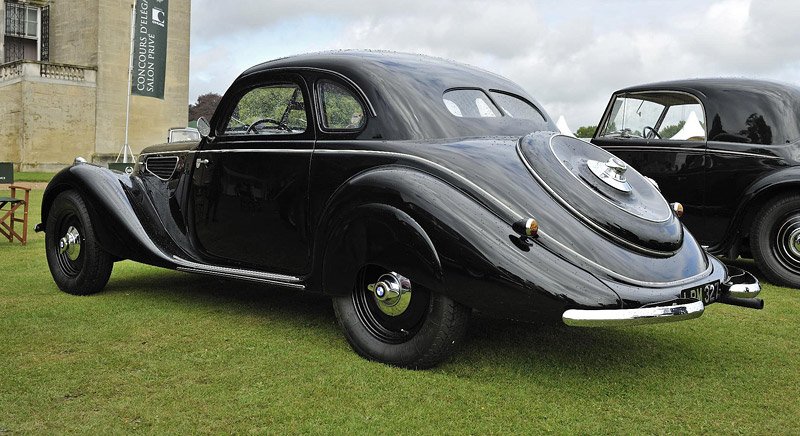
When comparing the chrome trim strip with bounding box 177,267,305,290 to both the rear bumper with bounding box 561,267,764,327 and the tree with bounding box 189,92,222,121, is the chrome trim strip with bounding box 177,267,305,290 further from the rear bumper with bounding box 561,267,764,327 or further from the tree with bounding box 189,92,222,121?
the tree with bounding box 189,92,222,121

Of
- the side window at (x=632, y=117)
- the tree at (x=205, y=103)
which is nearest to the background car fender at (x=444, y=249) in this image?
the side window at (x=632, y=117)

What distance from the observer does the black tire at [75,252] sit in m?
5.25

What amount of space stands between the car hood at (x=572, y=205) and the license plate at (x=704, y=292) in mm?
78

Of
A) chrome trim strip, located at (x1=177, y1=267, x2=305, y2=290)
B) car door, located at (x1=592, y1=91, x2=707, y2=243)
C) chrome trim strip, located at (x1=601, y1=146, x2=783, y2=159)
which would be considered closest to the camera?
chrome trim strip, located at (x1=177, y1=267, x2=305, y2=290)

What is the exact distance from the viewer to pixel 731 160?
647cm

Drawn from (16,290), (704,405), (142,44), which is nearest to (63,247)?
(16,290)

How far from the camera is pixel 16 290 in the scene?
551 cm

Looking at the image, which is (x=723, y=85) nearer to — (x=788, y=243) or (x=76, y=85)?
(x=788, y=243)

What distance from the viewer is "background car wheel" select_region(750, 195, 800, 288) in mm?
6105

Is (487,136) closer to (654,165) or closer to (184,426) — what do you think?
(184,426)

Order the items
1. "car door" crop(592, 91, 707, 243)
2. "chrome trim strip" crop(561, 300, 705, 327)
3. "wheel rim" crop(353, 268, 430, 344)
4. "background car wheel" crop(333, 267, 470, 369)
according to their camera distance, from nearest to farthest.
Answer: "chrome trim strip" crop(561, 300, 705, 327), "background car wheel" crop(333, 267, 470, 369), "wheel rim" crop(353, 268, 430, 344), "car door" crop(592, 91, 707, 243)

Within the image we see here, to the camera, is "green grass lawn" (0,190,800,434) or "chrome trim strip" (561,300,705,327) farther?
"chrome trim strip" (561,300,705,327)

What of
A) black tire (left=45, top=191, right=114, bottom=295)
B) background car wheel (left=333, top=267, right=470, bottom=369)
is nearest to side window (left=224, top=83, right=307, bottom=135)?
background car wheel (left=333, top=267, right=470, bottom=369)

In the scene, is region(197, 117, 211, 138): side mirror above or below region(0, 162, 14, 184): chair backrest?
above
